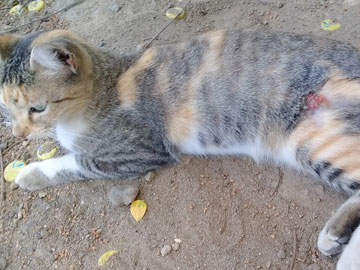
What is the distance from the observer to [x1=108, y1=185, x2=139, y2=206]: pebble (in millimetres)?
2205

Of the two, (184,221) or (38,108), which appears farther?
(184,221)

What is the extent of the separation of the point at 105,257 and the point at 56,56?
105 cm

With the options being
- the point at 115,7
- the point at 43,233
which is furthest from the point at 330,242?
the point at 115,7

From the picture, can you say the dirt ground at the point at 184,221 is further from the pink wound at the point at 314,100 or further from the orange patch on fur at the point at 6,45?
the orange patch on fur at the point at 6,45

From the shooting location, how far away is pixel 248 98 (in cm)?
207

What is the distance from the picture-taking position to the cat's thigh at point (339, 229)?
182 centimetres

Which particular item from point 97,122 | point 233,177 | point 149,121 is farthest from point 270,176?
point 97,122

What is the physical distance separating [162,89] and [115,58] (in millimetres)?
359

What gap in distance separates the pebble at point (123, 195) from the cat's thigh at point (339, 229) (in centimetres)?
102

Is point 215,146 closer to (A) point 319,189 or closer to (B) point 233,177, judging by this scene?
(B) point 233,177

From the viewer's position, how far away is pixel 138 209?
85.8 inches

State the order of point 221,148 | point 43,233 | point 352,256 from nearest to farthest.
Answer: point 352,256 < point 43,233 < point 221,148

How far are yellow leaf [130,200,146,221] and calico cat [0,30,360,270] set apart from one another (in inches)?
6.9

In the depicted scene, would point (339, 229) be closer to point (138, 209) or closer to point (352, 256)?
point (352, 256)
